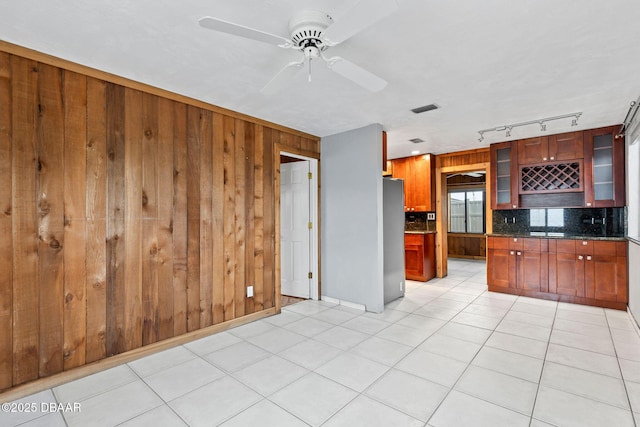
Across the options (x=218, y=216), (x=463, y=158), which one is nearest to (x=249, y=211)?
(x=218, y=216)

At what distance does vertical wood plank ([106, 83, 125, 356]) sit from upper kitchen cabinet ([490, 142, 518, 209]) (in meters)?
5.20

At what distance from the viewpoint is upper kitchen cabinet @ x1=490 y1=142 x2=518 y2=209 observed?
15.9 feet

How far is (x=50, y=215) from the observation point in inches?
88.8

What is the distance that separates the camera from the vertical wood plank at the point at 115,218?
253 centimetres

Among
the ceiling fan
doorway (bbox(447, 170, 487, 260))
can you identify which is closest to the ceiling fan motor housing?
the ceiling fan

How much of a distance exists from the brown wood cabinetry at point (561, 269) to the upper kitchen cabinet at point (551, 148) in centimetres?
124

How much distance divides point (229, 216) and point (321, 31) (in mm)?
2183

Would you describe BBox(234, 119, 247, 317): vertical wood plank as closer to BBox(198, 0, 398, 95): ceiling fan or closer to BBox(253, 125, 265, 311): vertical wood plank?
BBox(253, 125, 265, 311): vertical wood plank

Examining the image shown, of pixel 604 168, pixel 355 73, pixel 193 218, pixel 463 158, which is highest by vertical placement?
pixel 463 158

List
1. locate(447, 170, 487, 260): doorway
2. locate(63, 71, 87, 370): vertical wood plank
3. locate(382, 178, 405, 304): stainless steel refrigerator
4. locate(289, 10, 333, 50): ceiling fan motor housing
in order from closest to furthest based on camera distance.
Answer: locate(289, 10, 333, 50): ceiling fan motor housing < locate(63, 71, 87, 370): vertical wood plank < locate(382, 178, 405, 304): stainless steel refrigerator < locate(447, 170, 487, 260): doorway

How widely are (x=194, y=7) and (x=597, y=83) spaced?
11.0 feet

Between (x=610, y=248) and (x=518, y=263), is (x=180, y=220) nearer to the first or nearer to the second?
(x=518, y=263)

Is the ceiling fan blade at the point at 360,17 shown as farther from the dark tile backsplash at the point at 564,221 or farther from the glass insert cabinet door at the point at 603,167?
the dark tile backsplash at the point at 564,221

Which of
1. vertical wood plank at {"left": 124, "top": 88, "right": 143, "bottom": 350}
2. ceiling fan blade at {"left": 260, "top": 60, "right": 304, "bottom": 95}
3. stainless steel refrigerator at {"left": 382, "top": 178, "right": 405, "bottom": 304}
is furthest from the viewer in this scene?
stainless steel refrigerator at {"left": 382, "top": 178, "right": 405, "bottom": 304}
